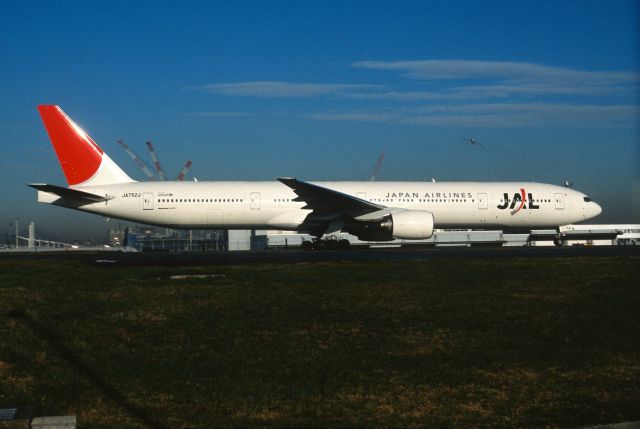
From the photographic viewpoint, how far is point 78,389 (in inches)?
341

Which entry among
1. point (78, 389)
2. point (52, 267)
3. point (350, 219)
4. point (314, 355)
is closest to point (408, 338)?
point (314, 355)

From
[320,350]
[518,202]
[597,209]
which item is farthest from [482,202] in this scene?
[320,350]

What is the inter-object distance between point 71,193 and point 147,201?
3912 mm

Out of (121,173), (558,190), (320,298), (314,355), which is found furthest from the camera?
(558,190)

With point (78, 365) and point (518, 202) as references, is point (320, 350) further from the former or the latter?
point (518, 202)

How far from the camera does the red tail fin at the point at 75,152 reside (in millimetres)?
34094

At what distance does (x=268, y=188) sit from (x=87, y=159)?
9.49m

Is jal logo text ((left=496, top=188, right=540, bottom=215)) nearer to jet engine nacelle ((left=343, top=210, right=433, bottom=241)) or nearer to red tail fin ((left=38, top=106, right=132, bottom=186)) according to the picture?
jet engine nacelle ((left=343, top=210, right=433, bottom=241))

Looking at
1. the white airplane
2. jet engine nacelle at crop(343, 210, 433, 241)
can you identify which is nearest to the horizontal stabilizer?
the white airplane

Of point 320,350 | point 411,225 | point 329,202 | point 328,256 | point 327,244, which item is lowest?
point 320,350

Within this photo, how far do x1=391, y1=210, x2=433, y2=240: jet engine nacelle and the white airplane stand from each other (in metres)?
0.54

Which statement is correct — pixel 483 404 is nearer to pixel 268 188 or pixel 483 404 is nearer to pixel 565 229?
pixel 268 188

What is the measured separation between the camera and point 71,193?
32.2m

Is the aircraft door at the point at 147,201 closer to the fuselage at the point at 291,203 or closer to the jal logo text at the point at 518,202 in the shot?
the fuselage at the point at 291,203
